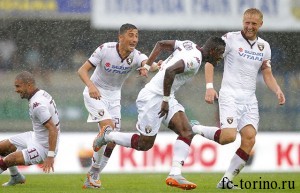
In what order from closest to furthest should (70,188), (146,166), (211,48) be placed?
(211,48), (70,188), (146,166)

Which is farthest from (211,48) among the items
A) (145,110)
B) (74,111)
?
(74,111)

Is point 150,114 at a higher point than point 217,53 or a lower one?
lower

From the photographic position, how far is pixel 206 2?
2008 centimetres

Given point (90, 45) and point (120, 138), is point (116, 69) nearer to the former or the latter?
point (120, 138)

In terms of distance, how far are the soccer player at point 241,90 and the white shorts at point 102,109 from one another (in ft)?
4.13

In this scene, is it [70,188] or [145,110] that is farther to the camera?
[70,188]

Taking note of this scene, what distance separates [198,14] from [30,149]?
308 inches

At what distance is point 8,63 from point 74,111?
4.74ft

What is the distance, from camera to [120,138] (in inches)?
486

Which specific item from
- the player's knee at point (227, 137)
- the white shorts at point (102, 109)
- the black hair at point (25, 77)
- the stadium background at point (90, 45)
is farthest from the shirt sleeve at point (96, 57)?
the stadium background at point (90, 45)

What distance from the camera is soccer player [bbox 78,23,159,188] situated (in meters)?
13.2

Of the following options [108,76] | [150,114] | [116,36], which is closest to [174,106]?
[150,114]

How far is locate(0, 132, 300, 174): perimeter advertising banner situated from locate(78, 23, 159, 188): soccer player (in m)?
3.62

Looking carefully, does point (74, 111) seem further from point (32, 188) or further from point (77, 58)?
point (32, 188)
